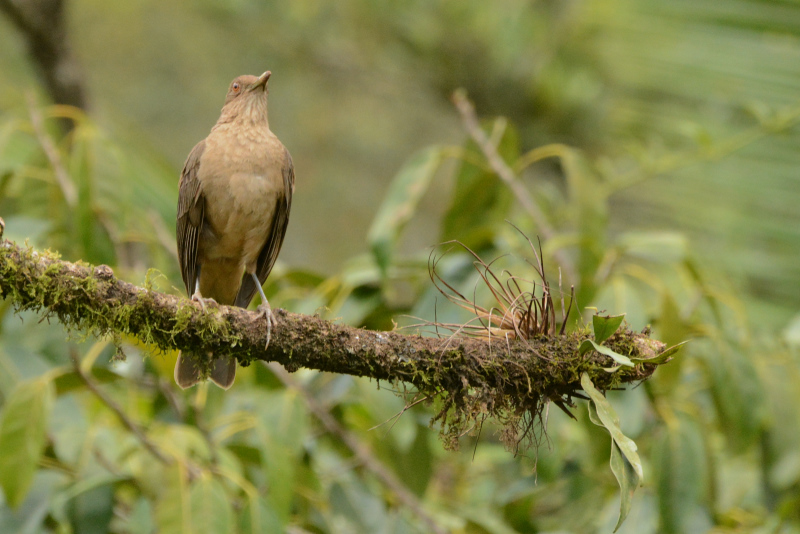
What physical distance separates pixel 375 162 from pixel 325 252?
1.64 m

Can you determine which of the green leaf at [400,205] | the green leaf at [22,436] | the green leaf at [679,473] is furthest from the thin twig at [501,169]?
the green leaf at [22,436]

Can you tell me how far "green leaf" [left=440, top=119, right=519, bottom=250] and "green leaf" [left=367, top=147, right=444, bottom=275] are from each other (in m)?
0.25

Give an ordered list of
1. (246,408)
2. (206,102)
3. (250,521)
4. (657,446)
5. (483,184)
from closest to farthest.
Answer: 1. (250,521)
2. (657,446)
3. (483,184)
4. (246,408)
5. (206,102)

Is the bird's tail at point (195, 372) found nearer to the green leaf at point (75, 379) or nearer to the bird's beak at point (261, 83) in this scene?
the green leaf at point (75, 379)

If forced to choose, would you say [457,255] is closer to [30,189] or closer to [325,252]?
[30,189]

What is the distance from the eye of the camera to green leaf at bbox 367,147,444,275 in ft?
11.3

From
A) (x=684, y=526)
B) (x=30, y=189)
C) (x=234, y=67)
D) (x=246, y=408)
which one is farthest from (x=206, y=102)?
(x=684, y=526)

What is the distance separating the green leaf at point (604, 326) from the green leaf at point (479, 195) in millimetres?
2094

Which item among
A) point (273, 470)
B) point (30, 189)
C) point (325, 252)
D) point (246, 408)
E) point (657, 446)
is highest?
point (30, 189)

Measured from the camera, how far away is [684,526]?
3.33 m

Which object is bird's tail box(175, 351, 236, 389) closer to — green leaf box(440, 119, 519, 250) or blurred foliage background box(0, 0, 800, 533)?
blurred foliage background box(0, 0, 800, 533)

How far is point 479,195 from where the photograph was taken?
414 cm

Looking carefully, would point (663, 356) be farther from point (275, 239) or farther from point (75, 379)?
point (75, 379)

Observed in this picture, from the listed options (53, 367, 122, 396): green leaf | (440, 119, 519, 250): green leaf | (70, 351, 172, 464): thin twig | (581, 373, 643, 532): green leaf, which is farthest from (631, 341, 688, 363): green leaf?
(53, 367, 122, 396): green leaf
